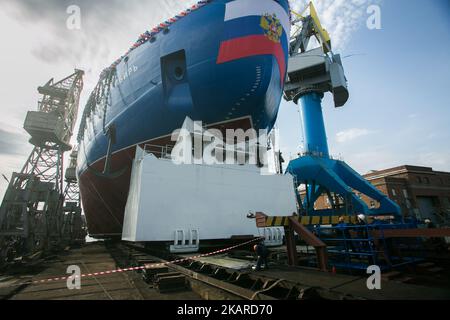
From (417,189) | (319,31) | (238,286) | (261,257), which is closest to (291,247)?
(261,257)

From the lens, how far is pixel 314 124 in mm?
20812

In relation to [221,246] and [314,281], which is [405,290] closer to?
[314,281]

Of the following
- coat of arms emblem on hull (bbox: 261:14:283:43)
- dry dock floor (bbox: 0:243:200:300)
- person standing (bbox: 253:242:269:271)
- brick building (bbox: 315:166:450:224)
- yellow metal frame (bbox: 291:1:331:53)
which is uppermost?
yellow metal frame (bbox: 291:1:331:53)

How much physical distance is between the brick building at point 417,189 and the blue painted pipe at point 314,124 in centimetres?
2207

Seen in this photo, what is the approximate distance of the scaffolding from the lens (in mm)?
10109

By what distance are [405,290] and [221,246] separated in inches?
302

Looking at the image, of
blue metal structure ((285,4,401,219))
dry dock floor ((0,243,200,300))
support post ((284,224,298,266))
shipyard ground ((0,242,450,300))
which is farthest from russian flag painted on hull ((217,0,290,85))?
blue metal structure ((285,4,401,219))

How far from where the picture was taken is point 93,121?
1617 cm

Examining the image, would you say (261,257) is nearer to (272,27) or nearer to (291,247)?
(291,247)

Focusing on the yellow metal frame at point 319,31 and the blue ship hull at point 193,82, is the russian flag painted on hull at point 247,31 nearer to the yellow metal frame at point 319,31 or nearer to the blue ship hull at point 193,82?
the blue ship hull at point 193,82

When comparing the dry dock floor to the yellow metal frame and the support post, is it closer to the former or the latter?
the support post

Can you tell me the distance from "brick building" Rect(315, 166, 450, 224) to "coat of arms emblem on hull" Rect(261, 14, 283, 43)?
34.2 meters

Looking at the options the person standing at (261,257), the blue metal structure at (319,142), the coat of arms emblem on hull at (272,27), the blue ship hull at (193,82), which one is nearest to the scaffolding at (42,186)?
the blue ship hull at (193,82)
